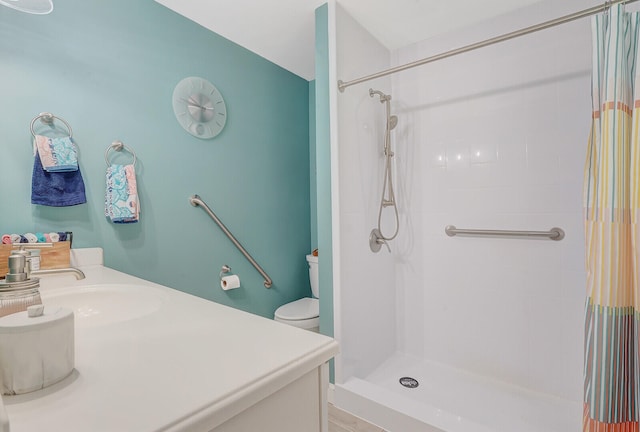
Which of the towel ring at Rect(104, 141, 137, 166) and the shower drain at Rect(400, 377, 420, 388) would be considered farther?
the shower drain at Rect(400, 377, 420, 388)

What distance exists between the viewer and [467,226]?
74.1 inches

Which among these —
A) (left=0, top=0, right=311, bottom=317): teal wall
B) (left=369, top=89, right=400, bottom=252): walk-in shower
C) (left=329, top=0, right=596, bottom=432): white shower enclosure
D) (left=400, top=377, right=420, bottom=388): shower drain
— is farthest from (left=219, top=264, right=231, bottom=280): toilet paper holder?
(left=400, top=377, right=420, bottom=388): shower drain

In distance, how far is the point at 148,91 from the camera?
162cm

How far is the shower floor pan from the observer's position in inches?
54.3

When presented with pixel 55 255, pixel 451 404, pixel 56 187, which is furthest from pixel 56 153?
pixel 451 404

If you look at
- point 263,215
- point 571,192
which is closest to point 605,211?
point 571,192

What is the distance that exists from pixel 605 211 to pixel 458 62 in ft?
4.35

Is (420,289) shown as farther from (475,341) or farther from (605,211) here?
(605,211)

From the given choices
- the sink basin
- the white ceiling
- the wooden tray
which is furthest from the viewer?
the white ceiling

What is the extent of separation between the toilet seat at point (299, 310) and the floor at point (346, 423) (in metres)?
0.58

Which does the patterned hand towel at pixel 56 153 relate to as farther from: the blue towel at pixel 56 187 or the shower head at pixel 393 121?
the shower head at pixel 393 121

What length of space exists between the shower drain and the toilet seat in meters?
0.64

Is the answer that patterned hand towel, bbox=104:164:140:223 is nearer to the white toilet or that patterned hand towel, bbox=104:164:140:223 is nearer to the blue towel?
the blue towel

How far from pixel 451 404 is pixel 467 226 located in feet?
3.28
